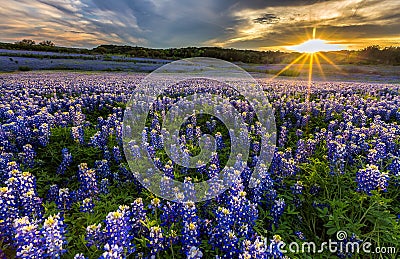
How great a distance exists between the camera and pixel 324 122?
7.61 meters

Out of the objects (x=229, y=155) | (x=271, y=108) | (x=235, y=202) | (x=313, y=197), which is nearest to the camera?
(x=235, y=202)

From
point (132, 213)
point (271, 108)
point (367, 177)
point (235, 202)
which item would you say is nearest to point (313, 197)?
point (367, 177)

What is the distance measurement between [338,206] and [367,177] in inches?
20.9

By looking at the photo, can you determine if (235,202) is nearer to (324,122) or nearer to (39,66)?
(324,122)

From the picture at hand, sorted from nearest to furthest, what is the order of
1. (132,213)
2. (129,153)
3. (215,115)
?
(132,213) < (129,153) < (215,115)

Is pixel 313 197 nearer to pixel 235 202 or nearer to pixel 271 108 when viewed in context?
pixel 235 202

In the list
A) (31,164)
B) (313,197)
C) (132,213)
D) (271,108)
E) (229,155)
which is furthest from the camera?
(271,108)

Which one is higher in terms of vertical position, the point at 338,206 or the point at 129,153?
the point at 129,153

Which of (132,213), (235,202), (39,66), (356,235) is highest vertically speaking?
(39,66)

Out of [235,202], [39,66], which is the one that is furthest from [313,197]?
[39,66]

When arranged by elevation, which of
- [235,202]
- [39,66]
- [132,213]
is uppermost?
[39,66]

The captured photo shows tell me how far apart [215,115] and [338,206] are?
4213mm

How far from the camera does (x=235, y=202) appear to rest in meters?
3.04

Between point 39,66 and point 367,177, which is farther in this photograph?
point 39,66
